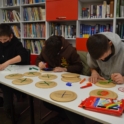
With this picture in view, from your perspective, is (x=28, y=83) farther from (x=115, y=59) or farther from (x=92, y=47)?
(x=115, y=59)

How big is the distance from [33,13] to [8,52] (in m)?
1.54

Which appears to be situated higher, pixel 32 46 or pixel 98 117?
pixel 32 46

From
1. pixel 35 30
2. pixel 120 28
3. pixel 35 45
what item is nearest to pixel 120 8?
pixel 120 28

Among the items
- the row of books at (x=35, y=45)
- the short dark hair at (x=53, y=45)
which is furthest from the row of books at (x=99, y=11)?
the short dark hair at (x=53, y=45)

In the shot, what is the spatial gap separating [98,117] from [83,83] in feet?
1.67

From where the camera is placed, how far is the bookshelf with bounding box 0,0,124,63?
8.18ft

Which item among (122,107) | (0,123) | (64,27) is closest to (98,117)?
(122,107)

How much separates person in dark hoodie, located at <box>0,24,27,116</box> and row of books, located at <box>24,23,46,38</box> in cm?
128

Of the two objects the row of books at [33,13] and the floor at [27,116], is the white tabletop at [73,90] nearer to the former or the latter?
the floor at [27,116]

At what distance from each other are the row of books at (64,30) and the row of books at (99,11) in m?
0.32

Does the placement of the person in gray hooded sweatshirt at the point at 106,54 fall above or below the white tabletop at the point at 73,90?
above

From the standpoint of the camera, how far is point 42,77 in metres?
1.43

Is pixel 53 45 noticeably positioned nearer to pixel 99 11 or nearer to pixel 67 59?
pixel 67 59

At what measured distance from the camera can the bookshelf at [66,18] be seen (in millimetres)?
2493
